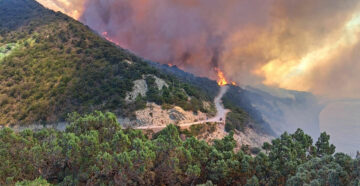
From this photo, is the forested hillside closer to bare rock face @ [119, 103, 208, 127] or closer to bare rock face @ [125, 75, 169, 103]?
bare rock face @ [125, 75, 169, 103]

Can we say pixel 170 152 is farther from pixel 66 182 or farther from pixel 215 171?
pixel 66 182

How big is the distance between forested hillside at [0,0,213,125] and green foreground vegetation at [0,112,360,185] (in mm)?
26421

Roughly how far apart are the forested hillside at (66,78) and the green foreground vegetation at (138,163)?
26.4 metres

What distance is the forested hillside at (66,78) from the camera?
43.9m

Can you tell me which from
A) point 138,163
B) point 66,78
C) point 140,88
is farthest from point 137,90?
point 138,163

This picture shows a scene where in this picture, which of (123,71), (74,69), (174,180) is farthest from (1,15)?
(174,180)

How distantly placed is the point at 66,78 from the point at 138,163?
42.9 metres

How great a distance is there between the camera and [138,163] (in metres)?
14.2

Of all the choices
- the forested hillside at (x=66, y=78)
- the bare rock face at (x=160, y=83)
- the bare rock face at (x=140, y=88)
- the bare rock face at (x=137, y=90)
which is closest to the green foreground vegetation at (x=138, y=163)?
the forested hillside at (x=66, y=78)

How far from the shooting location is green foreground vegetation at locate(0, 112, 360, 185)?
13.6 metres

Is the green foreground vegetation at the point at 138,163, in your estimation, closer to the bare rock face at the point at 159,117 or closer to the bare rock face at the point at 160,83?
the bare rock face at the point at 159,117

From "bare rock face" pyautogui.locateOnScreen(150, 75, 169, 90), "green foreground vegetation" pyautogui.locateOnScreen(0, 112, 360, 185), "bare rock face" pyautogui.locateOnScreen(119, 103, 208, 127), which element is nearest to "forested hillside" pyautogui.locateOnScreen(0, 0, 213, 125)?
"bare rock face" pyautogui.locateOnScreen(150, 75, 169, 90)

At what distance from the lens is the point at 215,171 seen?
51.5 ft

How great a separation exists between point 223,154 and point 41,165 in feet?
39.1
